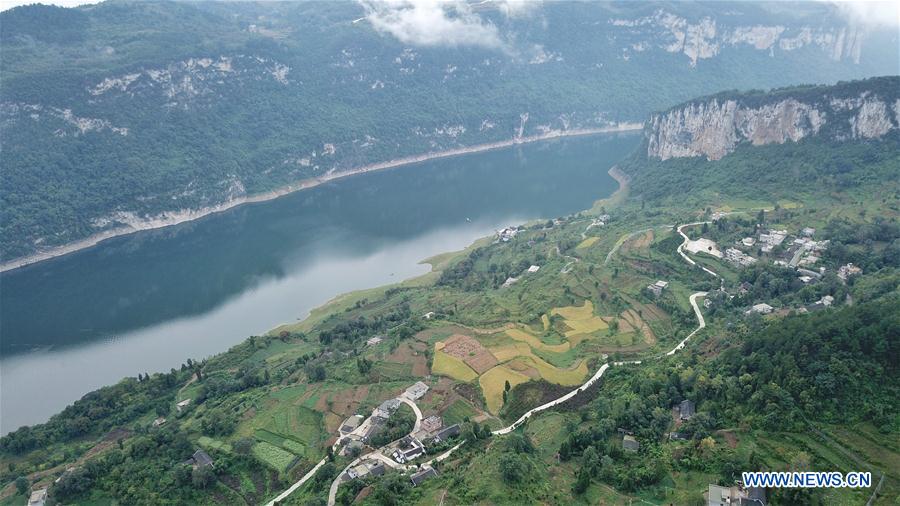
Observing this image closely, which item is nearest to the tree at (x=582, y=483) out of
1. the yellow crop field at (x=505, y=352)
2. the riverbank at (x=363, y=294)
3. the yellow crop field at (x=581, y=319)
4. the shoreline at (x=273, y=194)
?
the yellow crop field at (x=505, y=352)

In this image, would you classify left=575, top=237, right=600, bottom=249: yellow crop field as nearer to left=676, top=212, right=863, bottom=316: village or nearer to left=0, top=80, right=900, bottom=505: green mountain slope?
left=0, top=80, right=900, bottom=505: green mountain slope

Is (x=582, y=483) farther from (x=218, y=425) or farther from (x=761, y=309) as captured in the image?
(x=761, y=309)

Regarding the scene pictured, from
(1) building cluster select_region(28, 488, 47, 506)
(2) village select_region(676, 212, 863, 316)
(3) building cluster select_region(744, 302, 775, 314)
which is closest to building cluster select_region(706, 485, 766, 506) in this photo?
(2) village select_region(676, 212, 863, 316)

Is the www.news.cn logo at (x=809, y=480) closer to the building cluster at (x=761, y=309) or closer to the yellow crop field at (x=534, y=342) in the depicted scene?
the yellow crop field at (x=534, y=342)

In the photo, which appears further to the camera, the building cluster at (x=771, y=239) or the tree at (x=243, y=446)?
the building cluster at (x=771, y=239)

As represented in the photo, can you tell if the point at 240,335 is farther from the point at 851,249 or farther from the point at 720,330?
the point at 851,249

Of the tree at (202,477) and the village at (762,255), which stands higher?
the village at (762,255)

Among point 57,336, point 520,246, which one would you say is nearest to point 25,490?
point 57,336
